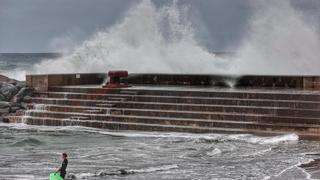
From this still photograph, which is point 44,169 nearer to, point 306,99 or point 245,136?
point 245,136

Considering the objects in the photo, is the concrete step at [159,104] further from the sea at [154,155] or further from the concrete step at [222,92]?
the sea at [154,155]

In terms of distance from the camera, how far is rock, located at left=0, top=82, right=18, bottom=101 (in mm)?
21328

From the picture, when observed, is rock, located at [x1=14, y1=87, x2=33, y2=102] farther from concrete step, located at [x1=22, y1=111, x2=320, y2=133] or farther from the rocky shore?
concrete step, located at [x1=22, y1=111, x2=320, y2=133]

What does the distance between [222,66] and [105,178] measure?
68.1 ft

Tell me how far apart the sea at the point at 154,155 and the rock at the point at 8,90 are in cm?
353

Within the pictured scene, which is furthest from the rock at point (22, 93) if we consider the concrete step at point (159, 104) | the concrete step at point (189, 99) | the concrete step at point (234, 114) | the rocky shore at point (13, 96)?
the concrete step at point (234, 114)

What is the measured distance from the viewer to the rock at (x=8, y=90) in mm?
21328

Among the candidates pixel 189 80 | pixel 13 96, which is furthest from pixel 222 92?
pixel 13 96

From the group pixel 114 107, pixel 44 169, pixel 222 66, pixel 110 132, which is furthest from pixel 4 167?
pixel 222 66

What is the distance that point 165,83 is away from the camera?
2323cm

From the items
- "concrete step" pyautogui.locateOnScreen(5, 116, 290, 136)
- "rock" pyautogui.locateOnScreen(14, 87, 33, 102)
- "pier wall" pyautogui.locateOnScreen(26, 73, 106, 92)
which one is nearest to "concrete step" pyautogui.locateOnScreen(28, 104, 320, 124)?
"concrete step" pyautogui.locateOnScreen(5, 116, 290, 136)

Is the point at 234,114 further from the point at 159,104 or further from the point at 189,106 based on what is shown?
the point at 159,104

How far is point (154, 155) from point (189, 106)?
14.1 ft

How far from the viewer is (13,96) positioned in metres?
21.2
